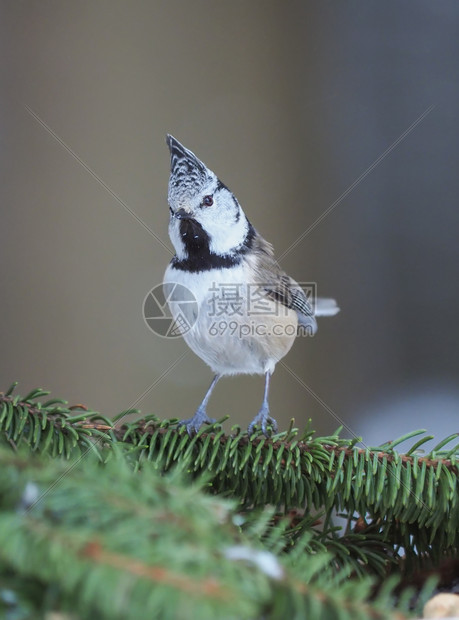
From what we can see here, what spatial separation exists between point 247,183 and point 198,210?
20.3 inches

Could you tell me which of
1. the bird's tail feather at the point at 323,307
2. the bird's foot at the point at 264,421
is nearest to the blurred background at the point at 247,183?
the bird's tail feather at the point at 323,307

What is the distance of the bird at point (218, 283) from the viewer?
69 cm

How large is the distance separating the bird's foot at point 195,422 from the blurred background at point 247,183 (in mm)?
486

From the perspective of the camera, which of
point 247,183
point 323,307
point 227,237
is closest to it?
point 227,237

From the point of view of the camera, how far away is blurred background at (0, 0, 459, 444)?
1.16m

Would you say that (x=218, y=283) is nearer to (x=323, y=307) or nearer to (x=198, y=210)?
(x=198, y=210)

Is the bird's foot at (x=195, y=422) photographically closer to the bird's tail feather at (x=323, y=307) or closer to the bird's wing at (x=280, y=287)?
the bird's wing at (x=280, y=287)

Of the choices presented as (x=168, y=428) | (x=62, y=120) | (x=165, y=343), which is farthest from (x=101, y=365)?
(x=168, y=428)

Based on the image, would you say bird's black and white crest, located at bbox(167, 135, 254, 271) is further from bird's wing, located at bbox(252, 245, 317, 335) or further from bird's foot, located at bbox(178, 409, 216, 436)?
bird's foot, located at bbox(178, 409, 216, 436)

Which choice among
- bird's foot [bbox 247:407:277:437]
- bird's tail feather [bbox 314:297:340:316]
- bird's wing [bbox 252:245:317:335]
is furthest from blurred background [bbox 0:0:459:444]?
bird's foot [bbox 247:407:277:437]

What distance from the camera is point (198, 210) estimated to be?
71 centimetres

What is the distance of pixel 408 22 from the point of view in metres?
1.22

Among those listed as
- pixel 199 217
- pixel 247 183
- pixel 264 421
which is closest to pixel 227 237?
pixel 199 217

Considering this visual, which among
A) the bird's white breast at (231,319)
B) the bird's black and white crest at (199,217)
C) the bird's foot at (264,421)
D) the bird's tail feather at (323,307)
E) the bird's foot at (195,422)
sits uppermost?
the bird's tail feather at (323,307)
